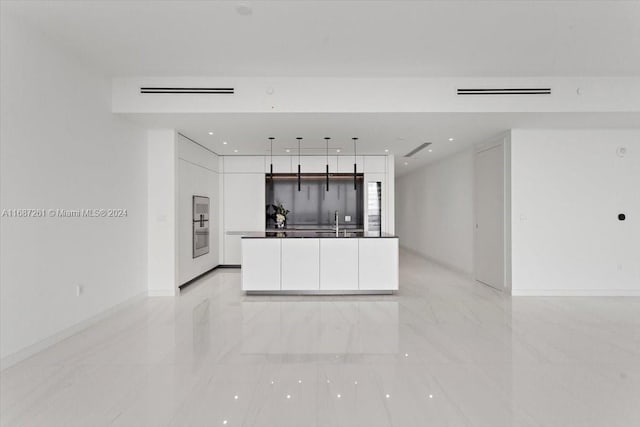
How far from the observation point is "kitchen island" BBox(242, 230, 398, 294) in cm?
555

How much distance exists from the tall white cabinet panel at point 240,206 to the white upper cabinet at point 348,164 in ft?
5.72

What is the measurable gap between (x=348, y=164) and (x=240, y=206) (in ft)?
8.35

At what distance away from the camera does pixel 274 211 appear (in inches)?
325

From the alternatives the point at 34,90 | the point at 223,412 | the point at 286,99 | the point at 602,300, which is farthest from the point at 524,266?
the point at 34,90

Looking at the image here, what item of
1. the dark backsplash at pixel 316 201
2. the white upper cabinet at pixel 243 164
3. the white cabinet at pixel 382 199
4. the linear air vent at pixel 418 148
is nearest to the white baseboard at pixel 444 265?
the white cabinet at pixel 382 199

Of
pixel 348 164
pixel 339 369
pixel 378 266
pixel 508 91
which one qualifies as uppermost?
pixel 508 91

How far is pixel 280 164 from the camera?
810 cm

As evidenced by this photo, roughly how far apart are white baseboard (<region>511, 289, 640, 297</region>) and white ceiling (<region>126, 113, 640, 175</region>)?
2460 mm

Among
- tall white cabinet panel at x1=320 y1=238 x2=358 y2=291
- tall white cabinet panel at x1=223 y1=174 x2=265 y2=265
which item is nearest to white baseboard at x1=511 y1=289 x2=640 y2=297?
tall white cabinet panel at x1=320 y1=238 x2=358 y2=291

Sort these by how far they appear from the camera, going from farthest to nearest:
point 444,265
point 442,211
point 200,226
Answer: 1. point 442,211
2. point 444,265
3. point 200,226

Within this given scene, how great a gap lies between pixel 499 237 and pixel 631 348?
2621 millimetres

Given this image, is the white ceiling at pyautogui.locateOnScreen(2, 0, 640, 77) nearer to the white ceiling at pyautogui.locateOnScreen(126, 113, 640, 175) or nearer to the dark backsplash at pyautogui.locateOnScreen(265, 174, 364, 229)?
the white ceiling at pyautogui.locateOnScreen(126, 113, 640, 175)

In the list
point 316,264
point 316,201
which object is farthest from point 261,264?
point 316,201

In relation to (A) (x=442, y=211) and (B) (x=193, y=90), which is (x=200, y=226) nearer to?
(B) (x=193, y=90)
